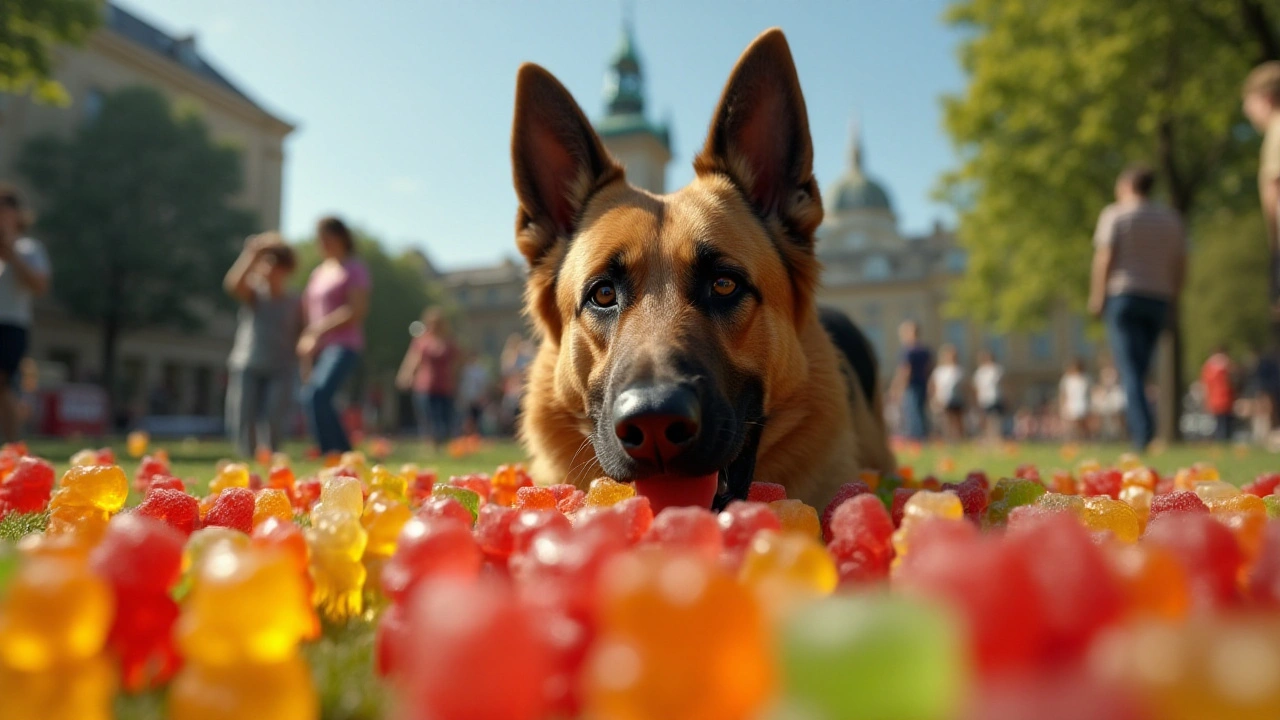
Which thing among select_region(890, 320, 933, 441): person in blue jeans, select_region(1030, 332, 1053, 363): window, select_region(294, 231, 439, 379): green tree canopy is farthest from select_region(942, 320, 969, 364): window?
select_region(890, 320, 933, 441): person in blue jeans

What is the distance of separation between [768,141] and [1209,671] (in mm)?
2959

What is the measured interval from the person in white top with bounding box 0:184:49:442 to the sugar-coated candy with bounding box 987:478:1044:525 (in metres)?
7.73

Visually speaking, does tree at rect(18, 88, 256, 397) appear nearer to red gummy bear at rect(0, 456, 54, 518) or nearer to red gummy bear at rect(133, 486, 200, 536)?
red gummy bear at rect(0, 456, 54, 518)

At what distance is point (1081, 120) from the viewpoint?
57.4 feet

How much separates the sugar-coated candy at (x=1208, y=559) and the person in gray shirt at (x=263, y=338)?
331 inches

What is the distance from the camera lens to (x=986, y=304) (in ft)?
75.0

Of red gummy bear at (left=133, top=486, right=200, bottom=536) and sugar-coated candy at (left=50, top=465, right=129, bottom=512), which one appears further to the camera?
sugar-coated candy at (left=50, top=465, right=129, bottom=512)

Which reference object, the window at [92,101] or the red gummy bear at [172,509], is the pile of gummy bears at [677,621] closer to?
the red gummy bear at [172,509]

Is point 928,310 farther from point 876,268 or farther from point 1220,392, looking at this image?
point 1220,392

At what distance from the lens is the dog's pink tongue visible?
221 cm

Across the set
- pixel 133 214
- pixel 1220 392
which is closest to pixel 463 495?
pixel 1220 392

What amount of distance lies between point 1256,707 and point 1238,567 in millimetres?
785

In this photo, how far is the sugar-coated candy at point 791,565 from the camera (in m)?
1.13

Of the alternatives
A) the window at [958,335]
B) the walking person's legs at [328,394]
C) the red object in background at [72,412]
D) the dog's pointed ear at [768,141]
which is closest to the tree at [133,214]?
the red object in background at [72,412]
